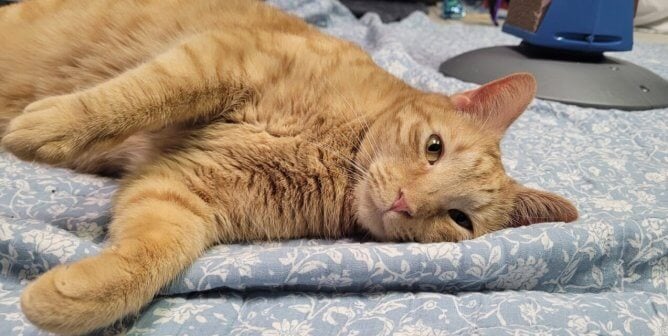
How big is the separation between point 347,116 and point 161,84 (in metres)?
0.42

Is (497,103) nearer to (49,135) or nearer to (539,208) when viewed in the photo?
(539,208)

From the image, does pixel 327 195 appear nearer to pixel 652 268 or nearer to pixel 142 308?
pixel 142 308

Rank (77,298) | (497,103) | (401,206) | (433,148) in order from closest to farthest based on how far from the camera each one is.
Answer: (77,298)
(401,206)
(433,148)
(497,103)

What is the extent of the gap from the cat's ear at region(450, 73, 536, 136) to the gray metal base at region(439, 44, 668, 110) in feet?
3.58

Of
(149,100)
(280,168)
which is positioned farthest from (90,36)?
(280,168)

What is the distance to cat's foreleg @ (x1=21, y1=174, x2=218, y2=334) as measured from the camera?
0.74m

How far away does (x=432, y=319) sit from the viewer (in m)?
0.88

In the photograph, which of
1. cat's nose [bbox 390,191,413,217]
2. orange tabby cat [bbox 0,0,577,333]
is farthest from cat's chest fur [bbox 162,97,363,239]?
cat's nose [bbox 390,191,413,217]

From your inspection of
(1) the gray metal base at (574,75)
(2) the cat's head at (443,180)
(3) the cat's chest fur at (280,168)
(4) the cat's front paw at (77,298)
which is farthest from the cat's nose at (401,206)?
(1) the gray metal base at (574,75)

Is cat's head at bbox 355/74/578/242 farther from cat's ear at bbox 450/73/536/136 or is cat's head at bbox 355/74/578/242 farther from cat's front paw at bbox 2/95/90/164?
cat's front paw at bbox 2/95/90/164

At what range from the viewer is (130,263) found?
85 centimetres

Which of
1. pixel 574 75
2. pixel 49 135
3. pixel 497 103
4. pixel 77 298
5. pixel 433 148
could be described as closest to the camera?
pixel 77 298

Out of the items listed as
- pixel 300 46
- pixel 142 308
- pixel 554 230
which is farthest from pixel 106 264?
pixel 554 230

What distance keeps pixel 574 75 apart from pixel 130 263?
85.1 inches
